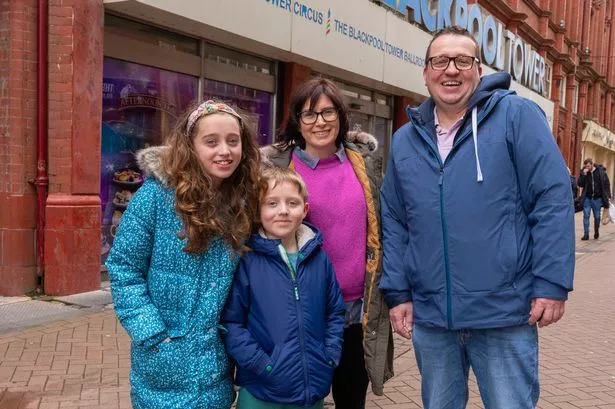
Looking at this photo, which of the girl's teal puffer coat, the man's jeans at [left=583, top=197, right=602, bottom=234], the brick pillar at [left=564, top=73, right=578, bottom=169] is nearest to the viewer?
the girl's teal puffer coat

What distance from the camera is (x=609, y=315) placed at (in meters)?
6.96

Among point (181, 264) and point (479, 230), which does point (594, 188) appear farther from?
point (181, 264)

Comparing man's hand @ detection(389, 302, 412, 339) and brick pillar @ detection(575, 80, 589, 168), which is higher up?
brick pillar @ detection(575, 80, 589, 168)

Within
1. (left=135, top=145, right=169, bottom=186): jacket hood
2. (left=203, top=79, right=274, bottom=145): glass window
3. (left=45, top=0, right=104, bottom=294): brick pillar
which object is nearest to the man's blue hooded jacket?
(left=135, top=145, right=169, bottom=186): jacket hood

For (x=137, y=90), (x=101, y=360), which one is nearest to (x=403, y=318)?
(x=101, y=360)

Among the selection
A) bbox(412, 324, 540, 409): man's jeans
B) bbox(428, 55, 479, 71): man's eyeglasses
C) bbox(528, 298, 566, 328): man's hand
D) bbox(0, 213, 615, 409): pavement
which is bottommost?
bbox(0, 213, 615, 409): pavement

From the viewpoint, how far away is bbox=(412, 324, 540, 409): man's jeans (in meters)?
2.35

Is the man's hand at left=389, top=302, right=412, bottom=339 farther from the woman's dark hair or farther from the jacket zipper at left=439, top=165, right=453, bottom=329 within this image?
the woman's dark hair

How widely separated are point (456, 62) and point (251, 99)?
293 inches

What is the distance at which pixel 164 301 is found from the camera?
7.14ft

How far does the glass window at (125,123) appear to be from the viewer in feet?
23.7

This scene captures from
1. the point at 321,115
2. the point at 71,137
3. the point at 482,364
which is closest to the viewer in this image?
the point at 482,364

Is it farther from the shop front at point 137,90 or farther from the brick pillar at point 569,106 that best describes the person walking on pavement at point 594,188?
the brick pillar at point 569,106

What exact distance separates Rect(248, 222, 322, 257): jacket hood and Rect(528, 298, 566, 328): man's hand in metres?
0.87
